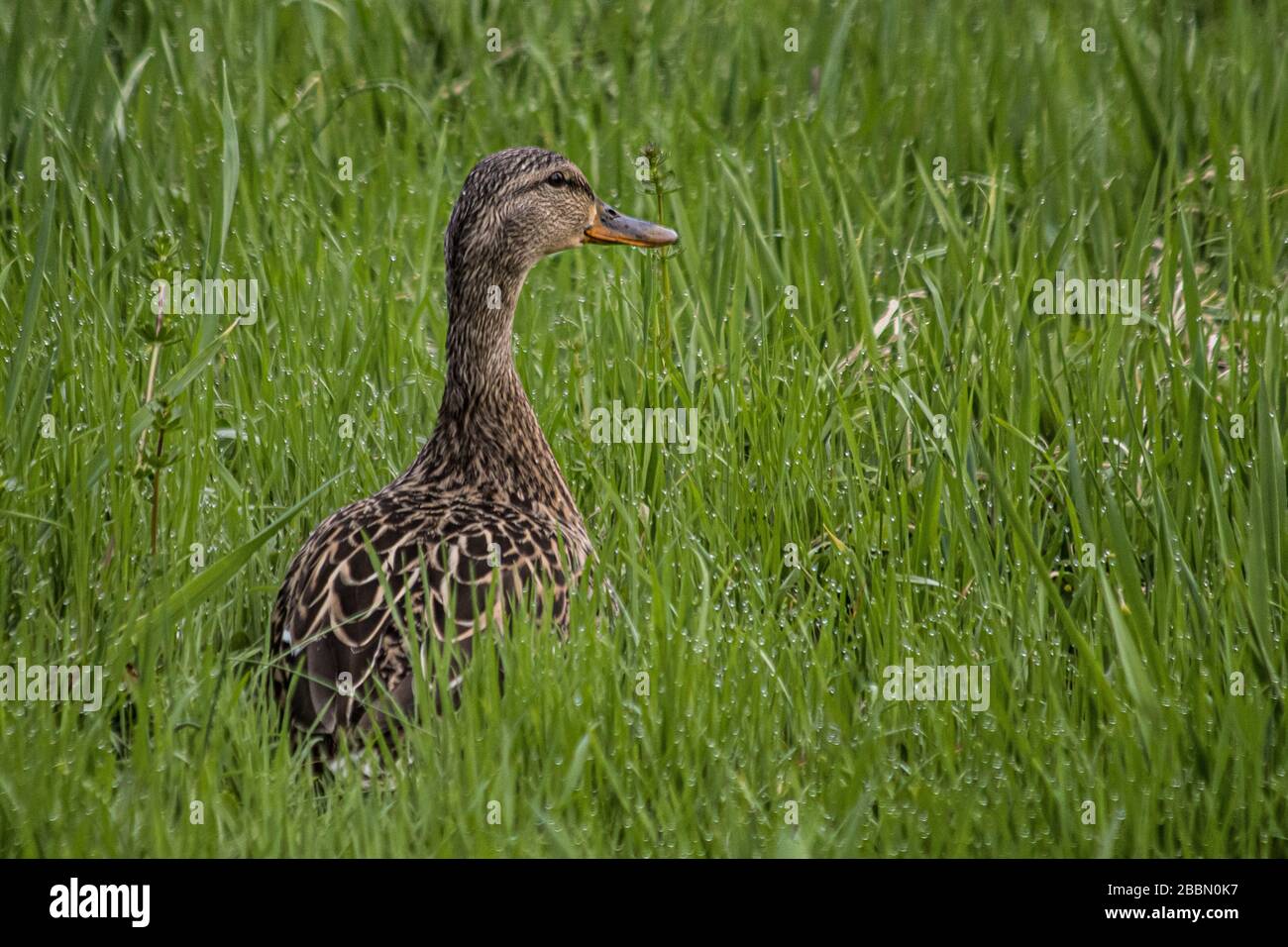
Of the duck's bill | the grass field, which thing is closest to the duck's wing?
the grass field

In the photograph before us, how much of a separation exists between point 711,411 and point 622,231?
0.68m

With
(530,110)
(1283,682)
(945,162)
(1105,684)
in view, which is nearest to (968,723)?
(1105,684)

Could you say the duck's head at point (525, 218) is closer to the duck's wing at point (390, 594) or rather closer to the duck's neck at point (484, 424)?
the duck's neck at point (484, 424)

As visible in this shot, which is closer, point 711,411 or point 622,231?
point 711,411

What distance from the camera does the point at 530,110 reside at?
729 centimetres

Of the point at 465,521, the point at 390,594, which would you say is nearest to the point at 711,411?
the point at 465,521

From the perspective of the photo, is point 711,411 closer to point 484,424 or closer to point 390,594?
point 484,424

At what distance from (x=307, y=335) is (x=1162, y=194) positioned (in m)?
3.51

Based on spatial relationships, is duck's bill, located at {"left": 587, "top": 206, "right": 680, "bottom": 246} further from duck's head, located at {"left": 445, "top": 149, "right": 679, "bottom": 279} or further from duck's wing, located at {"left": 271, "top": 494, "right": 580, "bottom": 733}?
duck's wing, located at {"left": 271, "top": 494, "right": 580, "bottom": 733}

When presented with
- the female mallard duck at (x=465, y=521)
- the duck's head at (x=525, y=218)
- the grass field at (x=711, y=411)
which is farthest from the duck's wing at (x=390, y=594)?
the duck's head at (x=525, y=218)

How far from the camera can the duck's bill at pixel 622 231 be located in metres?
5.62

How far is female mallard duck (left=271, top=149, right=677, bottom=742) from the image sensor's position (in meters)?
4.30

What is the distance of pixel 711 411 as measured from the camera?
18.1ft

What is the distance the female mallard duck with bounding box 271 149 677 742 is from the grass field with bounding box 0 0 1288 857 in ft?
0.50
